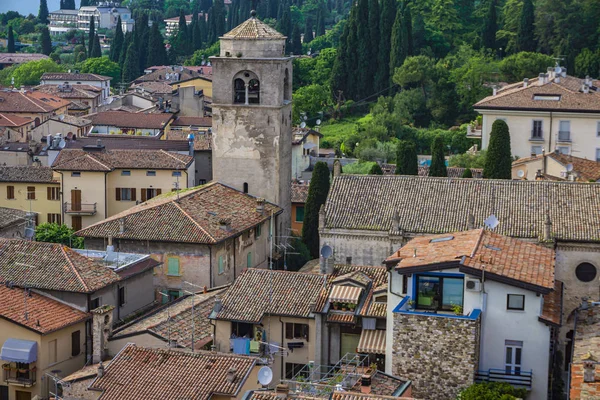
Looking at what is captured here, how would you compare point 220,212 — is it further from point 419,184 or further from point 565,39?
point 565,39

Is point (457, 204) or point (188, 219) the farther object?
point (188, 219)

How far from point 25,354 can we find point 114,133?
160 ft

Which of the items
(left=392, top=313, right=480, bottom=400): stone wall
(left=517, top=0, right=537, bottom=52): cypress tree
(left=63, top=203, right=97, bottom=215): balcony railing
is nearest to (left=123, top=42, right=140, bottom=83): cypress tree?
(left=517, top=0, right=537, bottom=52): cypress tree

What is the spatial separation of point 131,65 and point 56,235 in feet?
300

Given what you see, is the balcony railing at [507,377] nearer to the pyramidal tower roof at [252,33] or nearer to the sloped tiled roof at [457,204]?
the sloped tiled roof at [457,204]

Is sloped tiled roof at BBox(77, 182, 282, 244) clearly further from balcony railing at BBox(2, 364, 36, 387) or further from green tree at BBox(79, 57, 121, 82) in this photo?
green tree at BBox(79, 57, 121, 82)

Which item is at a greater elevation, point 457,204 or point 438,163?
point 438,163

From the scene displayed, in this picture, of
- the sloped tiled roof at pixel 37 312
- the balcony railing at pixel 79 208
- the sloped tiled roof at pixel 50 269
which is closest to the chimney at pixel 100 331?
the sloped tiled roof at pixel 37 312

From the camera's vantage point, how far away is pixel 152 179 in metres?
62.1

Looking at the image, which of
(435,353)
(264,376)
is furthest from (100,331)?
(435,353)

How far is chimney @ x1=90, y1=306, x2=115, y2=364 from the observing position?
3875 cm

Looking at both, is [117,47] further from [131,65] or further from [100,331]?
[100,331]

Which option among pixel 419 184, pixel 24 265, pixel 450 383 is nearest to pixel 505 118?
pixel 419 184

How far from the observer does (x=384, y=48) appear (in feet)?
310
